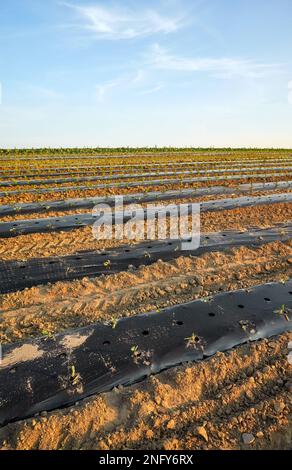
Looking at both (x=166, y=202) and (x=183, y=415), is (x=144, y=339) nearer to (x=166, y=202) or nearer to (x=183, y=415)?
(x=183, y=415)

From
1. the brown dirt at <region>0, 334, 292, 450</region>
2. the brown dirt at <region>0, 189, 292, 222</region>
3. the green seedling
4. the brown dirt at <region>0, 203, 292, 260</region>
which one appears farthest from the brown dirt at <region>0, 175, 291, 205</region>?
the brown dirt at <region>0, 334, 292, 450</region>

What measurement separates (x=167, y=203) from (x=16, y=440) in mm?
8425

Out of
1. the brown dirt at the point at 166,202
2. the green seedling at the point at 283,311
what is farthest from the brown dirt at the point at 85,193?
the green seedling at the point at 283,311

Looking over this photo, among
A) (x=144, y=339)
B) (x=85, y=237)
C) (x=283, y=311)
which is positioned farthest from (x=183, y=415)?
(x=85, y=237)

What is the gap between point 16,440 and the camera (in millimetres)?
2648

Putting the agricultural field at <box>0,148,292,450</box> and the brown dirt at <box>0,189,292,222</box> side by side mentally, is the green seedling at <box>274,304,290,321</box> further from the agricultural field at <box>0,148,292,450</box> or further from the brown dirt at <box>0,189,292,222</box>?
the brown dirt at <box>0,189,292,222</box>

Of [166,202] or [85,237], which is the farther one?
[166,202]

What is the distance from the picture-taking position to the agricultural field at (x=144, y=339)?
2785 millimetres

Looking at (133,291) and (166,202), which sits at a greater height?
(166,202)

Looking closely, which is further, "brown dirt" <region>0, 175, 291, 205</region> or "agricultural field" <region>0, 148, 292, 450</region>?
"brown dirt" <region>0, 175, 291, 205</region>

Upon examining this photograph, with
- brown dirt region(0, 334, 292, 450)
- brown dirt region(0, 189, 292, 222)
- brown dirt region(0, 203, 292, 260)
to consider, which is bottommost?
brown dirt region(0, 334, 292, 450)

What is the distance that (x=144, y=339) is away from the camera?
3.71 metres

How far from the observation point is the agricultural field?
9.14ft

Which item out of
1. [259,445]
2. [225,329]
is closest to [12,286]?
[225,329]
